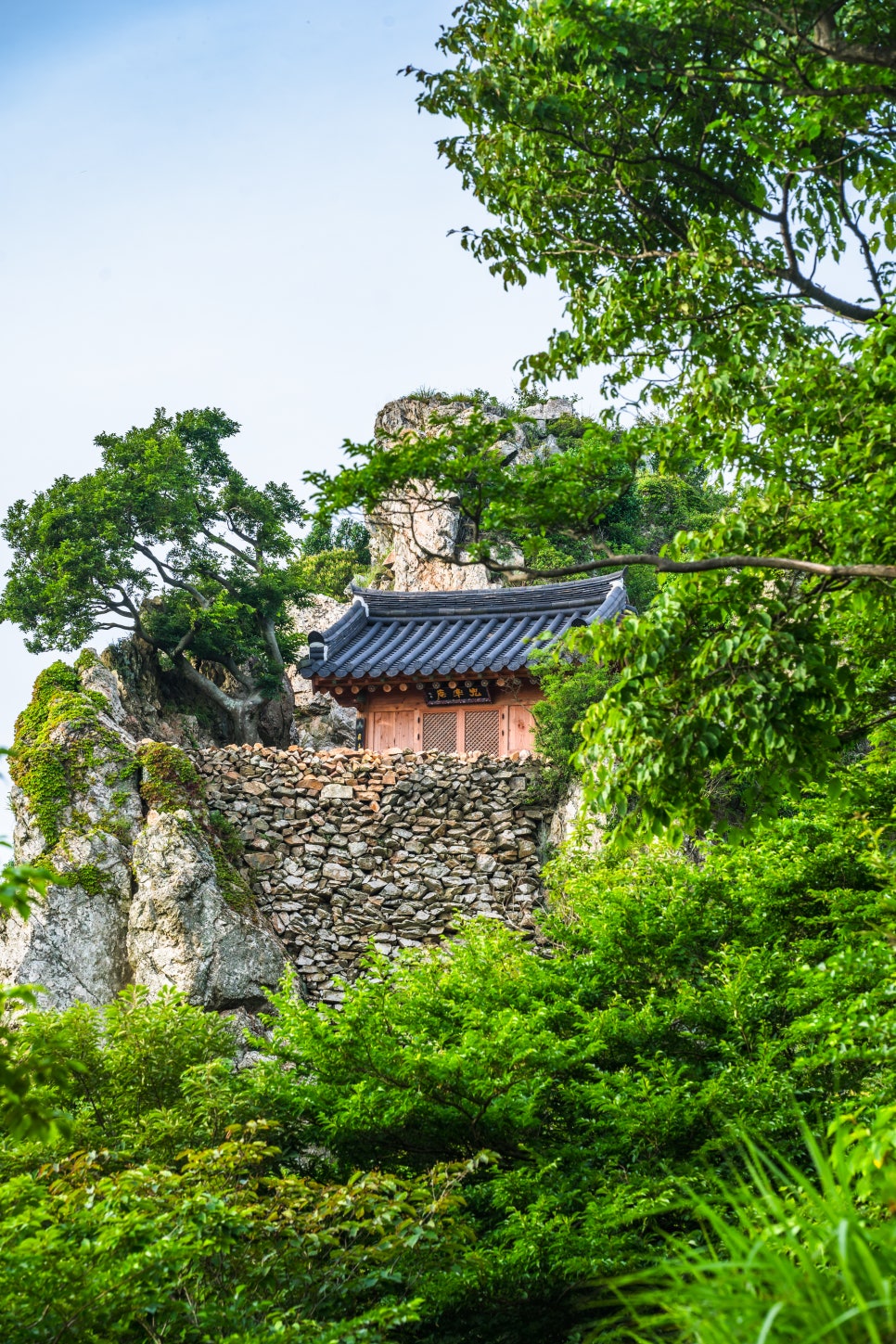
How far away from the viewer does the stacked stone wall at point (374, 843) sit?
13.4 meters

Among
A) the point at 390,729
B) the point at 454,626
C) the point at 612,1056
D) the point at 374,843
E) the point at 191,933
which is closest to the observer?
the point at 612,1056

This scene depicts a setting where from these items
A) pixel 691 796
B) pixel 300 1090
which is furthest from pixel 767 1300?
pixel 300 1090

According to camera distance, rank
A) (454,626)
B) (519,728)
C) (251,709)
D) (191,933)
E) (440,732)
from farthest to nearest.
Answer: (251,709), (454,626), (440,732), (519,728), (191,933)

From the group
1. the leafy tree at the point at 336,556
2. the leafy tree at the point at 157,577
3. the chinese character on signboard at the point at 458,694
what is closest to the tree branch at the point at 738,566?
the chinese character on signboard at the point at 458,694

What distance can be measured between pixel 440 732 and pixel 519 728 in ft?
3.93

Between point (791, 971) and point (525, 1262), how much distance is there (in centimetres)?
243

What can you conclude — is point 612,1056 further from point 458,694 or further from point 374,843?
point 458,694

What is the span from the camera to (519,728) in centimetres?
1628

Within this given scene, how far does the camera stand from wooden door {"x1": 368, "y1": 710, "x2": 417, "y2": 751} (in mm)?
16844

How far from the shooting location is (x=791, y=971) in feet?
22.9

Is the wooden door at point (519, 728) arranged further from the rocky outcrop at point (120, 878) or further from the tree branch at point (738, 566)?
the tree branch at point (738, 566)

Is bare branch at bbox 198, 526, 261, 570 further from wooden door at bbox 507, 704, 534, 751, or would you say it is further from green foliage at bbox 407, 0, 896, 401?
green foliage at bbox 407, 0, 896, 401

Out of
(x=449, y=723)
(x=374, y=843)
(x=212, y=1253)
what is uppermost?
(x=449, y=723)

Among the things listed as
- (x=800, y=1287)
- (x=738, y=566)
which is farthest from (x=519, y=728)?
(x=800, y=1287)
